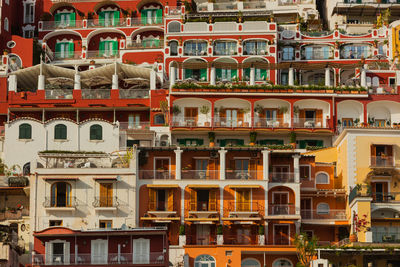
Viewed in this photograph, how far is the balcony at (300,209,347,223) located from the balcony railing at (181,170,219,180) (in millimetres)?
6803

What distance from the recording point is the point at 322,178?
7275 centimetres

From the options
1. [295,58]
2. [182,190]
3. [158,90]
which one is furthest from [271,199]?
[295,58]

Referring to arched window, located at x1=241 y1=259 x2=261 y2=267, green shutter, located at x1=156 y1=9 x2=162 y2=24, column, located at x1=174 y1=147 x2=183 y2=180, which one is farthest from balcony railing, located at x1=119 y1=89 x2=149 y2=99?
arched window, located at x1=241 y1=259 x2=261 y2=267

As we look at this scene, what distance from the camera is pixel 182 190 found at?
225 feet

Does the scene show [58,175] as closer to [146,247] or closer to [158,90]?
[146,247]

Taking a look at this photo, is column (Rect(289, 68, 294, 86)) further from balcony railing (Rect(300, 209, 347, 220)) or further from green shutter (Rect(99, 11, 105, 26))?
green shutter (Rect(99, 11, 105, 26))

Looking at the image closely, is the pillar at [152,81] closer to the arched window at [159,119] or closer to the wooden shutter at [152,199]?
the arched window at [159,119]

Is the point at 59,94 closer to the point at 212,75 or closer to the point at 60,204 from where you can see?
the point at 212,75

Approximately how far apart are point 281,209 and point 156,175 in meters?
9.14

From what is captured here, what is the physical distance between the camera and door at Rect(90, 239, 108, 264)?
6141 centimetres

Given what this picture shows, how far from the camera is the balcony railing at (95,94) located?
276 ft

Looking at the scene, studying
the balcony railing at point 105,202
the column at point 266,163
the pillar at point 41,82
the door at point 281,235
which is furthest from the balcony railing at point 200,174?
the pillar at point 41,82

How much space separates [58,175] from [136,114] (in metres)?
18.2

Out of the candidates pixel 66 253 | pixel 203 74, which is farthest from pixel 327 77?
pixel 66 253
